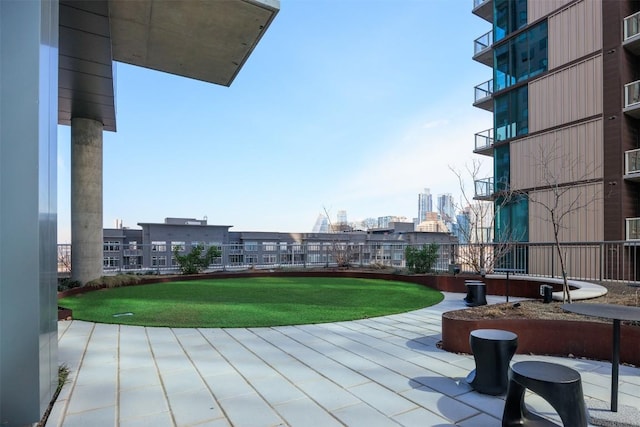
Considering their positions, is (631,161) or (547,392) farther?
(631,161)

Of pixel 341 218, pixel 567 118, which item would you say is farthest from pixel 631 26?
pixel 341 218

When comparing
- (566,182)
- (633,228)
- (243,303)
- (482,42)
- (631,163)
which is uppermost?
(482,42)

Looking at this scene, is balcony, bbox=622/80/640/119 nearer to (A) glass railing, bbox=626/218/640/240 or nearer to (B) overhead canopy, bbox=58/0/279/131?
(A) glass railing, bbox=626/218/640/240

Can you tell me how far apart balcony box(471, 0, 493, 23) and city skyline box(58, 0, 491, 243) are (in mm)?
770

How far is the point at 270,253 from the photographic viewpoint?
48.4ft

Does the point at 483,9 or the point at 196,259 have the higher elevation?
the point at 483,9

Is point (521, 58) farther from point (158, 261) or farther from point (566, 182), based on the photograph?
point (158, 261)

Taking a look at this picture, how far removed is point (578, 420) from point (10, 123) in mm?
4006

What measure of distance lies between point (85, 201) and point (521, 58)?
21.2m

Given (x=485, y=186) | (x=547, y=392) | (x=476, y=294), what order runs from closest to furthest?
(x=547, y=392)
(x=476, y=294)
(x=485, y=186)

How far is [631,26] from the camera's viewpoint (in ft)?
47.8

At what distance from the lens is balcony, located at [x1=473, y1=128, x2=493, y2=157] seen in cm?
2145

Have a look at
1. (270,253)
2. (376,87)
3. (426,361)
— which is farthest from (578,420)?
(376,87)

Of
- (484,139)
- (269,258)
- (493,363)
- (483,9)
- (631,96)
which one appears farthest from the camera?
(484,139)
